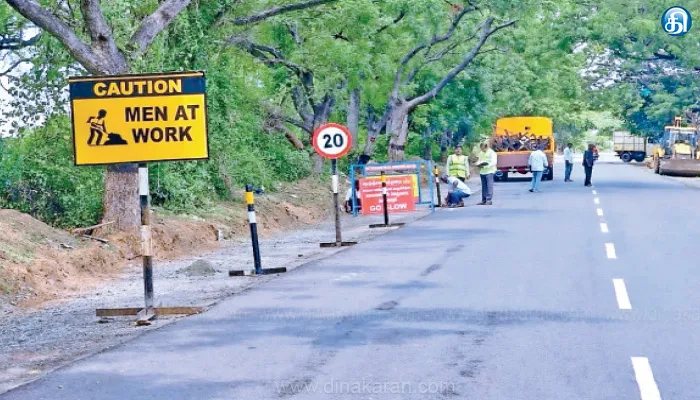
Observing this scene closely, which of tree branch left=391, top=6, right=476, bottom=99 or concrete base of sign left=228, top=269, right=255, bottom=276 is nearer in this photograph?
concrete base of sign left=228, top=269, right=255, bottom=276

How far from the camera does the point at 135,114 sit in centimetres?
1283

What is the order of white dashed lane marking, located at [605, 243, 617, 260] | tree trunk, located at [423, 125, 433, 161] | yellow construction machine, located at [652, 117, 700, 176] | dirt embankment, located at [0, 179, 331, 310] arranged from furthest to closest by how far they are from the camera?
1. yellow construction machine, located at [652, 117, 700, 176]
2. tree trunk, located at [423, 125, 433, 161]
3. white dashed lane marking, located at [605, 243, 617, 260]
4. dirt embankment, located at [0, 179, 331, 310]

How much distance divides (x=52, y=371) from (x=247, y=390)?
188 cm

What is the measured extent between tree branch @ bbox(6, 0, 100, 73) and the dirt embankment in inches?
104

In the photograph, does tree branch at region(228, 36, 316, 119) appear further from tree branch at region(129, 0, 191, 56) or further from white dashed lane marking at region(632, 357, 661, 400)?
white dashed lane marking at region(632, 357, 661, 400)

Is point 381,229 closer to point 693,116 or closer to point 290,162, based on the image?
point 290,162

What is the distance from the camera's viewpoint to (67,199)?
20125 mm

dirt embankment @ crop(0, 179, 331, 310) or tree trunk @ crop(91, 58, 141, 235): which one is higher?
tree trunk @ crop(91, 58, 141, 235)

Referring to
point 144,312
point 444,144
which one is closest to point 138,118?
point 144,312

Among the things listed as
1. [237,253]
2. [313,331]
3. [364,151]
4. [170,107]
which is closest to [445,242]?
[237,253]

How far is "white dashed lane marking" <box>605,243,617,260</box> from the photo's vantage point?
17.3m

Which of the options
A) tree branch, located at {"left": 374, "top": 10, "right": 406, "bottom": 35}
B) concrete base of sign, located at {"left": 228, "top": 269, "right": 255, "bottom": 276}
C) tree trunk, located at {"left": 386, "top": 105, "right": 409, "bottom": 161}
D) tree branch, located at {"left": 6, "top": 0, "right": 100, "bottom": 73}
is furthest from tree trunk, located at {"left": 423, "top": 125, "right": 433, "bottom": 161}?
concrete base of sign, located at {"left": 228, "top": 269, "right": 255, "bottom": 276}

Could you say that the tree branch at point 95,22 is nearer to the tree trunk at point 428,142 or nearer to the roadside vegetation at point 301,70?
the roadside vegetation at point 301,70

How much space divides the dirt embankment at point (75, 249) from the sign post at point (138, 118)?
8.31 ft
